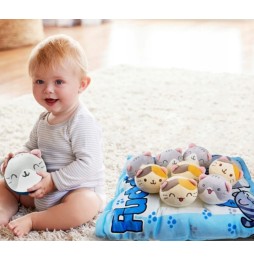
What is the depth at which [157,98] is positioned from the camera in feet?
6.73

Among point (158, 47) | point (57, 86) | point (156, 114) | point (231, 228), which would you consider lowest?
point (158, 47)

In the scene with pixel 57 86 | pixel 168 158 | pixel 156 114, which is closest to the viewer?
pixel 57 86

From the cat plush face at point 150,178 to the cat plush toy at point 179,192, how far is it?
0.12ft

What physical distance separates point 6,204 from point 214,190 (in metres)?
0.47

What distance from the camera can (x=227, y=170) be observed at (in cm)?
119

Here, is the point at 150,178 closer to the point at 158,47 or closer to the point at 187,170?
the point at 187,170

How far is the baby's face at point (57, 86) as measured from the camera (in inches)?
45.5

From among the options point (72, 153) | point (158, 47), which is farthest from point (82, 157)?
point (158, 47)

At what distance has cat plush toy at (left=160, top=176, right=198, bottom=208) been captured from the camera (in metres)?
1.09

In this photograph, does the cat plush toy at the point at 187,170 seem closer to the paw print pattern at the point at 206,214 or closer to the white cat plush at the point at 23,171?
the paw print pattern at the point at 206,214

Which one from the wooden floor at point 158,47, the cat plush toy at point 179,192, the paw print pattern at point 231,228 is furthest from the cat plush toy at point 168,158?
the wooden floor at point 158,47

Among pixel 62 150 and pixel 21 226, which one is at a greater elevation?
pixel 62 150

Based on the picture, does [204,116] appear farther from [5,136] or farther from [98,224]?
[98,224]

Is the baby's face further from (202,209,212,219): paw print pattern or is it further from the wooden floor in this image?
the wooden floor
